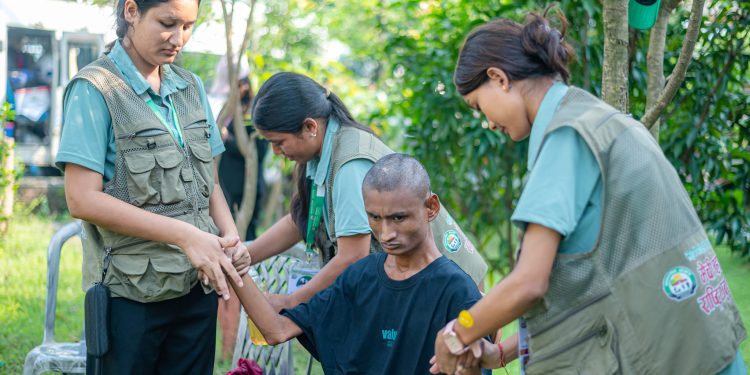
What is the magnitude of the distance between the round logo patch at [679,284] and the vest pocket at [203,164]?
156cm

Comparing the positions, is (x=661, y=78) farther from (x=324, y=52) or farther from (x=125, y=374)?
(x=324, y=52)

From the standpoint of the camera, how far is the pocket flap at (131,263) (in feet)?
9.11

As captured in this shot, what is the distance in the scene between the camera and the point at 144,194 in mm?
2773

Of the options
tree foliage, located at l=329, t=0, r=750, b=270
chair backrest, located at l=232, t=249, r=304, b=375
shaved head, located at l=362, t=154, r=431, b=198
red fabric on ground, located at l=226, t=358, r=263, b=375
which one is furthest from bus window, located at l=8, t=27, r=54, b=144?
shaved head, located at l=362, t=154, r=431, b=198

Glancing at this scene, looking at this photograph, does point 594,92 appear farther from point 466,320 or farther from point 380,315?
point 466,320

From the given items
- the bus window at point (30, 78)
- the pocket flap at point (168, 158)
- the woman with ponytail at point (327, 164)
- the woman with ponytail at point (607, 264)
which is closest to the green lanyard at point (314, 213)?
the woman with ponytail at point (327, 164)

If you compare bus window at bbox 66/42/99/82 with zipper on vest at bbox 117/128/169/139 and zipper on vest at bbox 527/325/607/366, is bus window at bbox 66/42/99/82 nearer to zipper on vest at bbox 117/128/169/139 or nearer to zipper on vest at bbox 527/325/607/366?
zipper on vest at bbox 117/128/169/139

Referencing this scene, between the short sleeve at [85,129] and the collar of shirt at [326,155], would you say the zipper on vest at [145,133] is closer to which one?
the short sleeve at [85,129]

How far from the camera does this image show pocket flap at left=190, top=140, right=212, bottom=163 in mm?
2934

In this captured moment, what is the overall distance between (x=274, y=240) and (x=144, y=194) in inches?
37.1

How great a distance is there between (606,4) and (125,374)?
7.40 ft

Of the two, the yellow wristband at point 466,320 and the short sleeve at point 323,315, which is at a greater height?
the yellow wristband at point 466,320

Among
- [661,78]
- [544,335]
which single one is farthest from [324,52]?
[544,335]

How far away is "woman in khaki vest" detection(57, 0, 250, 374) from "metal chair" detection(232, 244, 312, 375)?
664 millimetres
